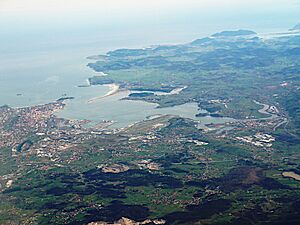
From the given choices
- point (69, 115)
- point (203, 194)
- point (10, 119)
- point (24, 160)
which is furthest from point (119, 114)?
point (203, 194)

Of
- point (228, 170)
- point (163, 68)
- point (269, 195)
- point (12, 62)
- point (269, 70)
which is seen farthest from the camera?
point (12, 62)

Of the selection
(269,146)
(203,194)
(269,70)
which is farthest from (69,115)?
(269,70)

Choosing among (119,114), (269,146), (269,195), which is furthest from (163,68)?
(269,195)

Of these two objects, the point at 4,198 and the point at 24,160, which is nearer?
the point at 4,198

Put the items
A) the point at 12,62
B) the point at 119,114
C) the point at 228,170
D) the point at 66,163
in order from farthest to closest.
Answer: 1. the point at 12,62
2. the point at 119,114
3. the point at 66,163
4. the point at 228,170

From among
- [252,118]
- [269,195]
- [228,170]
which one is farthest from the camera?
[252,118]

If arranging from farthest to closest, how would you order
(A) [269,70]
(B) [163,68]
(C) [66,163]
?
(B) [163,68]
(A) [269,70]
(C) [66,163]

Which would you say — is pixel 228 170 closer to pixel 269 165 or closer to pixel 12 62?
pixel 269 165

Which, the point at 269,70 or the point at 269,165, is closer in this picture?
the point at 269,165

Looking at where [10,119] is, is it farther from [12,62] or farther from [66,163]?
[12,62]
